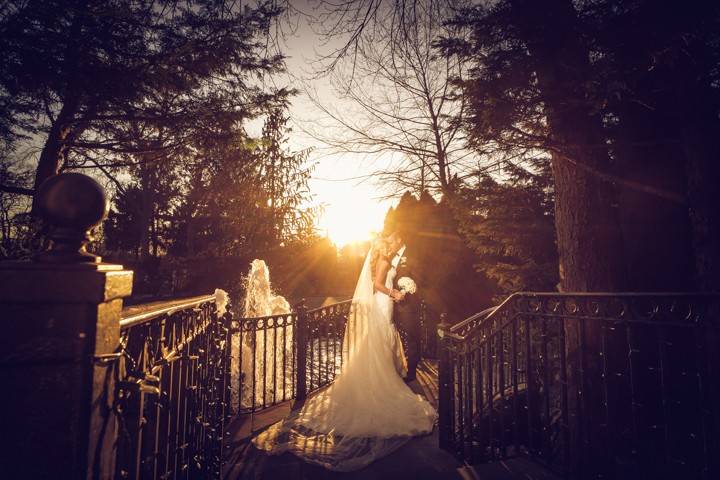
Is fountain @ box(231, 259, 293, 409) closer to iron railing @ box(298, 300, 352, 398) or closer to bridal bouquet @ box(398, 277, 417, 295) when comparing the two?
iron railing @ box(298, 300, 352, 398)

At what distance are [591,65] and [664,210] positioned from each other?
4.05 metres

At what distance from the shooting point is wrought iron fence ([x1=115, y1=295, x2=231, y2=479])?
1.61 m

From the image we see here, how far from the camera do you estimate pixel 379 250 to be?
728 centimetres

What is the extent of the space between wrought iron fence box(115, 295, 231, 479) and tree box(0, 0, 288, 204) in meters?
3.72

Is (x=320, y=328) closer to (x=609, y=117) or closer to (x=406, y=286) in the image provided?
(x=406, y=286)

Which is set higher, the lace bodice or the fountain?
the lace bodice

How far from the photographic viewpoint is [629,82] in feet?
11.6

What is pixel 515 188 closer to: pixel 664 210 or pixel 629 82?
pixel 664 210

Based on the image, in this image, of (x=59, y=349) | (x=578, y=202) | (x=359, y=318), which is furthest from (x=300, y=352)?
(x=578, y=202)

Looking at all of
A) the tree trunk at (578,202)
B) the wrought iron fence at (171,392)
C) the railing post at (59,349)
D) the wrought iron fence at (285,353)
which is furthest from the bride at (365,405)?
the railing post at (59,349)

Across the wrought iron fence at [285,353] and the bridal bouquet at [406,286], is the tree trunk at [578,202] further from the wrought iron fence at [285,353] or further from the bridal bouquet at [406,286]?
the wrought iron fence at [285,353]

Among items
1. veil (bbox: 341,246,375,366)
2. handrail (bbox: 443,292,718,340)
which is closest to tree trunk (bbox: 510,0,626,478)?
handrail (bbox: 443,292,718,340)

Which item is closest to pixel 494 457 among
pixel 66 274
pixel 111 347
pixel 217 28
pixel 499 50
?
pixel 111 347

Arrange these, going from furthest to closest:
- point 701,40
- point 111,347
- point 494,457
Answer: point 494,457 < point 701,40 < point 111,347
